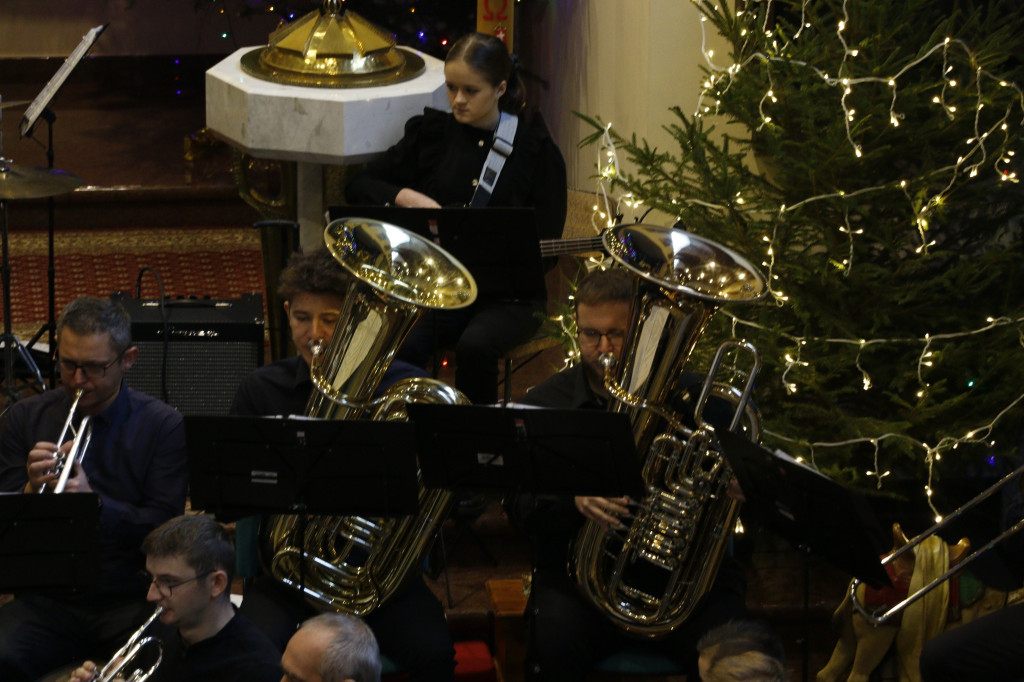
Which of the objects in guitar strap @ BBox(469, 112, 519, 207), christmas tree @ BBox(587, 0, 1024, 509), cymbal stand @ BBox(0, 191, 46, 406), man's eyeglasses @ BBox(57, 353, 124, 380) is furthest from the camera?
cymbal stand @ BBox(0, 191, 46, 406)

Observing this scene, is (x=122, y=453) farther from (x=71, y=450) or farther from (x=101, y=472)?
(x=71, y=450)

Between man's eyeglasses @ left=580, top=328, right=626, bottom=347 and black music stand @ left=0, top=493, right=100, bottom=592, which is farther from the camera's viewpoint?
man's eyeglasses @ left=580, top=328, right=626, bottom=347

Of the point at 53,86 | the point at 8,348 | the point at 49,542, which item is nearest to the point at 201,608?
the point at 49,542

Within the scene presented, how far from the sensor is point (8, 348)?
4789 millimetres

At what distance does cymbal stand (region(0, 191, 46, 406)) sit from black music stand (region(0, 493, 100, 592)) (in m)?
1.87

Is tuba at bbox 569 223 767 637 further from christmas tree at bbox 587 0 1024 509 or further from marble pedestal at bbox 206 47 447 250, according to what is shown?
marble pedestal at bbox 206 47 447 250

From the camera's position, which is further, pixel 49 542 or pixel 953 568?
pixel 953 568

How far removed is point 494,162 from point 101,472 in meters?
1.88

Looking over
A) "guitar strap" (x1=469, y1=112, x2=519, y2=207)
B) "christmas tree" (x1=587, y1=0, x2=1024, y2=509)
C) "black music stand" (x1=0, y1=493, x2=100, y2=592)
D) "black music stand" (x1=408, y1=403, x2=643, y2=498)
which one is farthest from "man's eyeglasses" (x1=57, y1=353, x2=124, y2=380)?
"christmas tree" (x1=587, y1=0, x2=1024, y2=509)

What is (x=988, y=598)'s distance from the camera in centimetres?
371

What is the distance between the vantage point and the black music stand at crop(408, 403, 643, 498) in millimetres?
2787

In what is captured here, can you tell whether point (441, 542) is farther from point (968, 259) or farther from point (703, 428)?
point (968, 259)

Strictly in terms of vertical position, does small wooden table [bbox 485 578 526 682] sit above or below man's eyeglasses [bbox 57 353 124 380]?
below

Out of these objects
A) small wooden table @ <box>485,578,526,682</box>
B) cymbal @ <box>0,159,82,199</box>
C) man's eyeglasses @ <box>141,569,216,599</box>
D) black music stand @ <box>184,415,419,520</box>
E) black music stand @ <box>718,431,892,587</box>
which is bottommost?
small wooden table @ <box>485,578,526,682</box>
